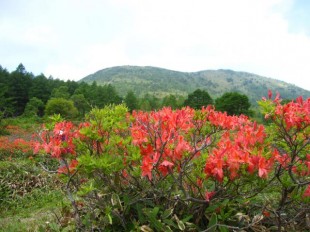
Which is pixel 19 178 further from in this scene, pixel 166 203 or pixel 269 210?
pixel 269 210

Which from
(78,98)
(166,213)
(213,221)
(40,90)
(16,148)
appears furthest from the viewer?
(40,90)

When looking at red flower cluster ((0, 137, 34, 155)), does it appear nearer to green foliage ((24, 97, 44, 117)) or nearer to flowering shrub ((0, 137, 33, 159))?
flowering shrub ((0, 137, 33, 159))

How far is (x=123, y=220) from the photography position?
3369 millimetres

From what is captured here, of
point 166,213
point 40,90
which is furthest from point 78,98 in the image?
point 166,213

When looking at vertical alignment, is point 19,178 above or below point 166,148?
below

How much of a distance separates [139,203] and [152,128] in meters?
0.88

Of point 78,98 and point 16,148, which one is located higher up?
point 78,98

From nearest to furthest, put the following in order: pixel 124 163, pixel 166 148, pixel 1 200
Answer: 1. pixel 166 148
2. pixel 124 163
3. pixel 1 200

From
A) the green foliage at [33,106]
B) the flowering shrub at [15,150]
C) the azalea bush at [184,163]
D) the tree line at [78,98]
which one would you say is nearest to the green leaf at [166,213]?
the azalea bush at [184,163]

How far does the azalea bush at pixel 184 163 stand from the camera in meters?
2.80

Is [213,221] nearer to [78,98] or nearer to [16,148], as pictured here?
[16,148]

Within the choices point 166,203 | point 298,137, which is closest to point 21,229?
point 166,203

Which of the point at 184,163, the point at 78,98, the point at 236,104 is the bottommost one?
the point at 184,163

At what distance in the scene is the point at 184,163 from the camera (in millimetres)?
2891
